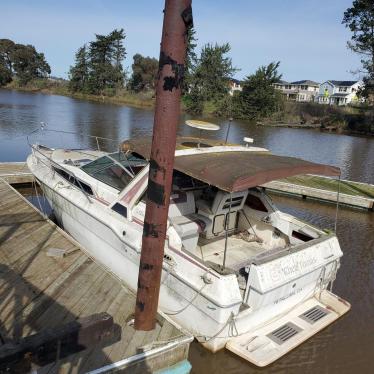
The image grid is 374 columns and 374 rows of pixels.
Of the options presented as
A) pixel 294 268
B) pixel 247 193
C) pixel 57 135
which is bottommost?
pixel 57 135

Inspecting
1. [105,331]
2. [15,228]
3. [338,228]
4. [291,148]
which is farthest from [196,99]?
[105,331]

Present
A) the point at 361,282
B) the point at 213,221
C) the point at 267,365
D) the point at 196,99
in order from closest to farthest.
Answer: the point at 267,365, the point at 213,221, the point at 361,282, the point at 196,99

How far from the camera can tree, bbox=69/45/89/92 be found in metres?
69.1

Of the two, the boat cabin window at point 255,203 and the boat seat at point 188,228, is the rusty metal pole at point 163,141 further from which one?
the boat cabin window at point 255,203

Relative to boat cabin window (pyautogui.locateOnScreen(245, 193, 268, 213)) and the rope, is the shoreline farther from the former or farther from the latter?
the rope

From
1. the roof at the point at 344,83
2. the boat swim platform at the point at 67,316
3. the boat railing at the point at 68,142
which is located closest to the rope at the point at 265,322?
the boat swim platform at the point at 67,316

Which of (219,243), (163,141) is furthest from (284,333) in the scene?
(163,141)

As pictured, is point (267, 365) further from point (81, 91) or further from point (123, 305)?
point (81, 91)

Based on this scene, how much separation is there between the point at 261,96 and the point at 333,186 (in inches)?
1504

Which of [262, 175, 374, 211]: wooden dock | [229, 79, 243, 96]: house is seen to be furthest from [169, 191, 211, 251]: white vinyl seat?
[229, 79, 243, 96]: house

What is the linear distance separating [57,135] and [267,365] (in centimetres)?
2023

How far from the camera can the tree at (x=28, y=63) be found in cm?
7865

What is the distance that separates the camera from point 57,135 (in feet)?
74.6

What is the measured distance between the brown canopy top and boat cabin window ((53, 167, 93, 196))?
1.37 meters
